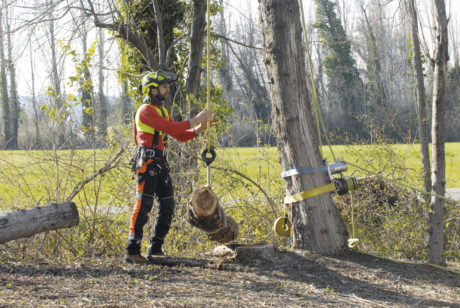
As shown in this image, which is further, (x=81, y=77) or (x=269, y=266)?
(x=81, y=77)

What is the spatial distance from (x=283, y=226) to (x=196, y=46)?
5468 millimetres

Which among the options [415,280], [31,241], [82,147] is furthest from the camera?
[82,147]

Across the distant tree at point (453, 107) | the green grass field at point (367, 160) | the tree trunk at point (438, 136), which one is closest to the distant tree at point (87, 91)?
the green grass field at point (367, 160)

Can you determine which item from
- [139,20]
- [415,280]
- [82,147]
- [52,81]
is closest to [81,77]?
[52,81]

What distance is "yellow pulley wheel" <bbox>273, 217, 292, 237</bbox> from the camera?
5574 mm

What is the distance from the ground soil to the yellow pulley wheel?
0.35 metres

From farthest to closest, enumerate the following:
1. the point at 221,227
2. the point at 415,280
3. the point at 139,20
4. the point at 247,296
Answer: the point at 139,20 → the point at 221,227 → the point at 415,280 → the point at 247,296

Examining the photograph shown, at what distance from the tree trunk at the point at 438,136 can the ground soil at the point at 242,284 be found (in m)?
0.84

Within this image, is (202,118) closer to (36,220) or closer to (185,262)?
(185,262)

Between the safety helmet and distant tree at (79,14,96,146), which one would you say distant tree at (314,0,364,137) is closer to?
distant tree at (79,14,96,146)

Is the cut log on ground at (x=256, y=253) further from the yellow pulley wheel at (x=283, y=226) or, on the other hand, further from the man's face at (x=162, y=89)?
the man's face at (x=162, y=89)

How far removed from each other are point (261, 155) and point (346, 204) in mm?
1690

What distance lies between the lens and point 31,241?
647cm

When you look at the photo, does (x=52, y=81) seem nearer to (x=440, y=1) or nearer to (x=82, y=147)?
(x=82, y=147)
